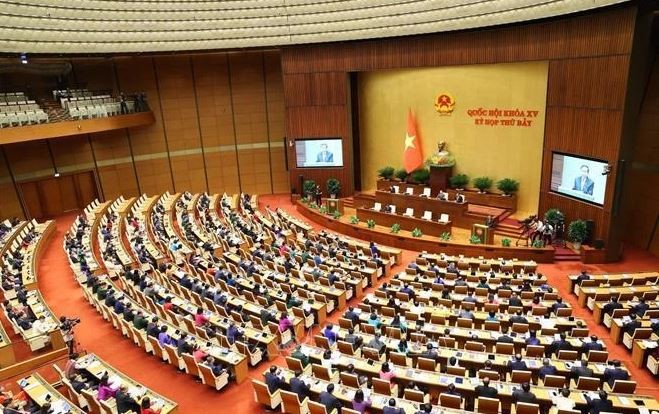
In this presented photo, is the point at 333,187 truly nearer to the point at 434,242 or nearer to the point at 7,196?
the point at 434,242

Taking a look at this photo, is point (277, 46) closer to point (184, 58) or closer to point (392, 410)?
point (184, 58)

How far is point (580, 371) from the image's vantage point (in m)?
8.40

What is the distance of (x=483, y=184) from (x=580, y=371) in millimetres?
12087

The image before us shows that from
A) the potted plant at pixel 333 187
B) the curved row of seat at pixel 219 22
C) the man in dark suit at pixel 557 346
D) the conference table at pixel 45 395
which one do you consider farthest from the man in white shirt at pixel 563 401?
the potted plant at pixel 333 187

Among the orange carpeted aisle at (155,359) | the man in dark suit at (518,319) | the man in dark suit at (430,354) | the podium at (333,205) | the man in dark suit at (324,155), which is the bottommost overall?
the orange carpeted aisle at (155,359)

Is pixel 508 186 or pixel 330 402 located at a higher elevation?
pixel 508 186

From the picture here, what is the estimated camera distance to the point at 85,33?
19609 mm

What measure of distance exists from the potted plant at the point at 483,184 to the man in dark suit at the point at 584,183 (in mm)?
4067

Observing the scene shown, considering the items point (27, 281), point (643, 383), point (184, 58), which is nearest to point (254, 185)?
point (184, 58)

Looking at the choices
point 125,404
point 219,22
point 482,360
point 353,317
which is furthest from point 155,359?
point 219,22

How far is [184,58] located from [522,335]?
839 inches

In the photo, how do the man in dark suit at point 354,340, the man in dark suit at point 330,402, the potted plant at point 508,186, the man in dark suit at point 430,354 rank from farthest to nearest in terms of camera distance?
the potted plant at point 508,186 → the man in dark suit at point 354,340 → the man in dark suit at point 430,354 → the man in dark suit at point 330,402

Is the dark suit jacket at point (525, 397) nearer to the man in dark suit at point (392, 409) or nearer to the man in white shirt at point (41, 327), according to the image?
the man in dark suit at point (392, 409)

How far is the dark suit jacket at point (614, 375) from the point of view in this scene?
8.29m
